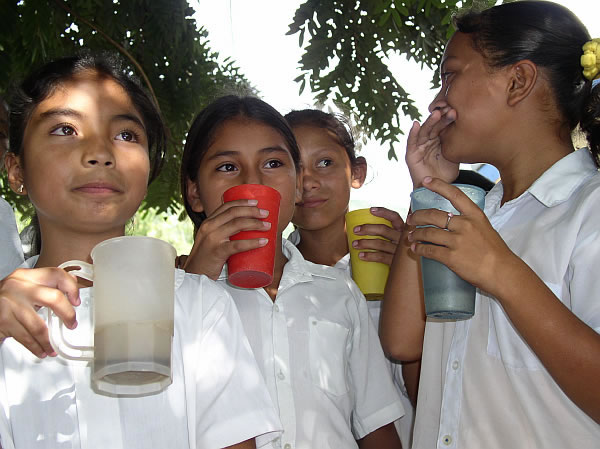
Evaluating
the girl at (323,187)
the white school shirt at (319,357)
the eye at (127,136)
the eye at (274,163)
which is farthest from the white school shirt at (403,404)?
the eye at (127,136)

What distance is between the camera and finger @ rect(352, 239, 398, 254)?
256cm

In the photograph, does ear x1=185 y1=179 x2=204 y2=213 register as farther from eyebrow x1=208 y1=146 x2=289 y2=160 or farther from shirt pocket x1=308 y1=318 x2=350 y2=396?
shirt pocket x1=308 y1=318 x2=350 y2=396

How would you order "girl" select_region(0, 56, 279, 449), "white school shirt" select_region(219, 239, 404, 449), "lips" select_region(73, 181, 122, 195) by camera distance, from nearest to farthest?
"girl" select_region(0, 56, 279, 449), "lips" select_region(73, 181, 122, 195), "white school shirt" select_region(219, 239, 404, 449)

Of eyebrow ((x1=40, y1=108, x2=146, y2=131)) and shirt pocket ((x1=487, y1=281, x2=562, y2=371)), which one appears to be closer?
shirt pocket ((x1=487, y1=281, x2=562, y2=371))

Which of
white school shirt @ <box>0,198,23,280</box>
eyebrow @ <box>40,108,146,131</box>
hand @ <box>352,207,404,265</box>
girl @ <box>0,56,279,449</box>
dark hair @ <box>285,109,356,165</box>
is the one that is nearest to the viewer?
girl @ <box>0,56,279,449</box>

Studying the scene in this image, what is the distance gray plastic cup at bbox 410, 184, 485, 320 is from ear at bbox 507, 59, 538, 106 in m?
0.52

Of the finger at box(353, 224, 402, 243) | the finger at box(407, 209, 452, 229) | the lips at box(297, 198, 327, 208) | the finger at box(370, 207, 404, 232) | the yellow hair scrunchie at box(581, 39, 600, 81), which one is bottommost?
the finger at box(407, 209, 452, 229)

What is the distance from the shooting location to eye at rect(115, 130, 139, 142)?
213 cm

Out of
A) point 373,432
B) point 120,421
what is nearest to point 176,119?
point 373,432

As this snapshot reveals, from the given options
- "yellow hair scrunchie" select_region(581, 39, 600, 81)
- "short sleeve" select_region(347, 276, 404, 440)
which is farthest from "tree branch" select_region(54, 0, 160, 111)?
"yellow hair scrunchie" select_region(581, 39, 600, 81)

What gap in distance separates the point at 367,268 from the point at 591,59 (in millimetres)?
1021

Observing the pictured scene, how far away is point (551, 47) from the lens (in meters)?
2.23

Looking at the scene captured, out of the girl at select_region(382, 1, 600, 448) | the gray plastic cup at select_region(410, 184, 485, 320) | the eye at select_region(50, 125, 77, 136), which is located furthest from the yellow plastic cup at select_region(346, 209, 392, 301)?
the eye at select_region(50, 125, 77, 136)

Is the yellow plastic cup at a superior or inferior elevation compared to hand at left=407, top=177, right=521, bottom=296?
superior
